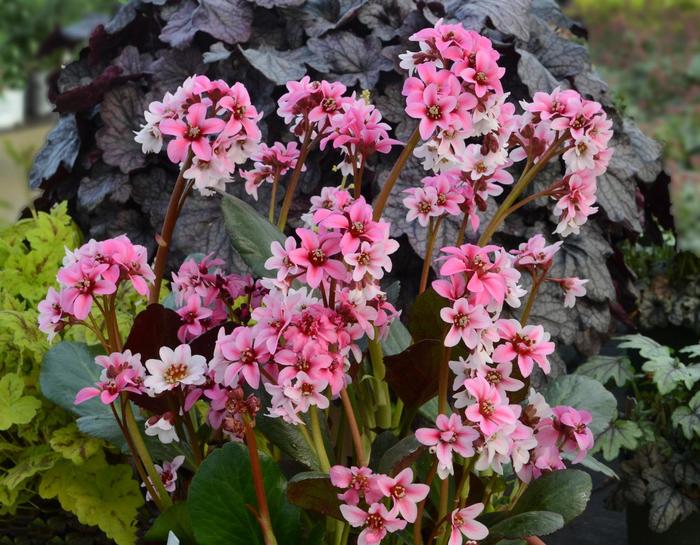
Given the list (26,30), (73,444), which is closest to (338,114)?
(73,444)

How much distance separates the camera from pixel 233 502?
1088mm

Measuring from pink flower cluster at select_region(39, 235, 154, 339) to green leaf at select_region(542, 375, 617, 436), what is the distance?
0.56 m

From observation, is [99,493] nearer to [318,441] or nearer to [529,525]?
[318,441]

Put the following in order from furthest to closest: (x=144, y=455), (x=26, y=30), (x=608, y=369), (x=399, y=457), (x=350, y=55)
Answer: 1. (x=26, y=30)
2. (x=350, y=55)
3. (x=608, y=369)
4. (x=144, y=455)
5. (x=399, y=457)

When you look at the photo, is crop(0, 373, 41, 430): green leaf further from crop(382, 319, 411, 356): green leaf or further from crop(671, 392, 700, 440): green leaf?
crop(671, 392, 700, 440): green leaf

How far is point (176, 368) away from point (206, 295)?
16 cm

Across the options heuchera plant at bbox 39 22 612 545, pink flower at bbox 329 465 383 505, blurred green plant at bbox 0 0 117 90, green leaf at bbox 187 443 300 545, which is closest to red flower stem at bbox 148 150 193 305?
heuchera plant at bbox 39 22 612 545

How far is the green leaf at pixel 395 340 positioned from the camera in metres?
1.28

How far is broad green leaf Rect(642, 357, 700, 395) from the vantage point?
1455 millimetres

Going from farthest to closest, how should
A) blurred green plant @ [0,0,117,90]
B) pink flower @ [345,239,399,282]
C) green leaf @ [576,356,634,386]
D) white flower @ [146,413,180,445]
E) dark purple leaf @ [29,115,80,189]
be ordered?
blurred green plant @ [0,0,117,90] → dark purple leaf @ [29,115,80,189] → green leaf @ [576,356,634,386] → white flower @ [146,413,180,445] → pink flower @ [345,239,399,282]

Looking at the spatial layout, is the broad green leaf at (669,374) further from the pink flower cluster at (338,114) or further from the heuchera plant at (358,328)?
the pink flower cluster at (338,114)

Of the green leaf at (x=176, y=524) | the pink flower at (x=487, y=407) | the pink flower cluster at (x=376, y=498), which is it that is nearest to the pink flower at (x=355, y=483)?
the pink flower cluster at (x=376, y=498)

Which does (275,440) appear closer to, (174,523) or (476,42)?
(174,523)

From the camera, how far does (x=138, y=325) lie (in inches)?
45.4
